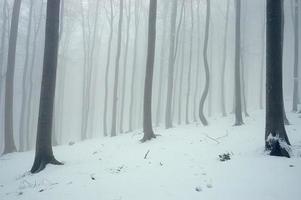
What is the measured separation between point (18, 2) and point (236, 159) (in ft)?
61.2

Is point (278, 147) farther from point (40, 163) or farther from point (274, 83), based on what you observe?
point (40, 163)

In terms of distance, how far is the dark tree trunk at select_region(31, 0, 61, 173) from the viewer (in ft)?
33.8

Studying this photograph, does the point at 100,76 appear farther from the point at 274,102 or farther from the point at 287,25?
the point at 274,102

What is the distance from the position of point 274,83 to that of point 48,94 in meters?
8.48

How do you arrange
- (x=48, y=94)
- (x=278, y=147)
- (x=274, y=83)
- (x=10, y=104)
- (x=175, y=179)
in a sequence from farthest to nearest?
(x=10, y=104), (x=48, y=94), (x=274, y=83), (x=278, y=147), (x=175, y=179)

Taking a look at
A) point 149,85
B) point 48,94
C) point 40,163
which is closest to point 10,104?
point 48,94

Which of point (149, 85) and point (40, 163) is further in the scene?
point (149, 85)

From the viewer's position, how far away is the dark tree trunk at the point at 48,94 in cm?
1031

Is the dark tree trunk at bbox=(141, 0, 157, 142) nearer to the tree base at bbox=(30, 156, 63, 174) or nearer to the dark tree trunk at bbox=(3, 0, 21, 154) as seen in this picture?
the tree base at bbox=(30, 156, 63, 174)

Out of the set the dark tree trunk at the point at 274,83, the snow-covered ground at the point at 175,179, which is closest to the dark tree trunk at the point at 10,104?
the snow-covered ground at the point at 175,179

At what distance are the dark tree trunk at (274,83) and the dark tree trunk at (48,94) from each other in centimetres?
798

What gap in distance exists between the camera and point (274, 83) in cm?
788

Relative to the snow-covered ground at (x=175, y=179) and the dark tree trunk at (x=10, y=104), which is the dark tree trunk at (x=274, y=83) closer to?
the snow-covered ground at (x=175, y=179)

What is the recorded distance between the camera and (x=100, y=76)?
67938mm
